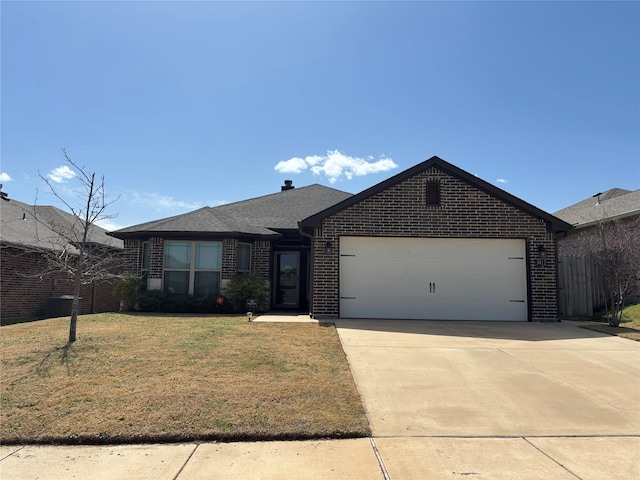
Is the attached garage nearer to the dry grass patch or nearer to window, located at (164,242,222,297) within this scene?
window, located at (164,242,222,297)

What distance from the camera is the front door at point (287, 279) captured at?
1430 cm

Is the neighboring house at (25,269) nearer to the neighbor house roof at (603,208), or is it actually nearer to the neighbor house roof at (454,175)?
the neighbor house roof at (454,175)

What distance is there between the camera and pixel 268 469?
3375 mm

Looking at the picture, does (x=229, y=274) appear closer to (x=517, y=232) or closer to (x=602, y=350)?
(x=517, y=232)

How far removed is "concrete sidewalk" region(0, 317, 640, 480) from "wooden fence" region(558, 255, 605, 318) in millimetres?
6037

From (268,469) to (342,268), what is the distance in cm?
800

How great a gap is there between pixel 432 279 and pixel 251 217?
280 inches

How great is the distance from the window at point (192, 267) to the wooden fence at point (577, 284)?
35.1 feet

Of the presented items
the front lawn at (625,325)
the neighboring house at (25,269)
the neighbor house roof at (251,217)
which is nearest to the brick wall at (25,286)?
the neighboring house at (25,269)

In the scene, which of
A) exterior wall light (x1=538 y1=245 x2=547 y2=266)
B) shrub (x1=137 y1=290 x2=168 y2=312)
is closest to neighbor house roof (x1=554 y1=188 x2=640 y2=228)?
exterior wall light (x1=538 y1=245 x2=547 y2=266)

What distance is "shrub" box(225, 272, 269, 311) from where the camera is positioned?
12.3 meters

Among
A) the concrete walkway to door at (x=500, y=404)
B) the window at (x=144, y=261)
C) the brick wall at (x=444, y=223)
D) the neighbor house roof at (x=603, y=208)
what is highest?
the neighbor house roof at (x=603, y=208)

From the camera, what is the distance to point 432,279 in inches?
444

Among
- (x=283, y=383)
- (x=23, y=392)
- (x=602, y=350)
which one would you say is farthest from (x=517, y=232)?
(x=23, y=392)
